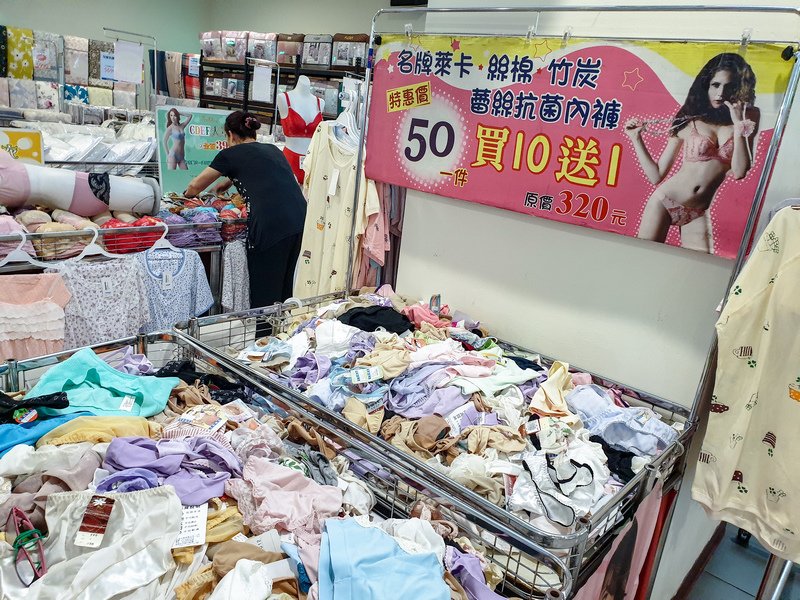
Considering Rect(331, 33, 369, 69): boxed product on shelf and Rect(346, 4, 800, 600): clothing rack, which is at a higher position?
Rect(331, 33, 369, 69): boxed product on shelf

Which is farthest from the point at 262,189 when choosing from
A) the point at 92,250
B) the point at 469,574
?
the point at 469,574

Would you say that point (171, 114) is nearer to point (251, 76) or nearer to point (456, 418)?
point (456, 418)

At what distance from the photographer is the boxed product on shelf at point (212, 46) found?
9.40m

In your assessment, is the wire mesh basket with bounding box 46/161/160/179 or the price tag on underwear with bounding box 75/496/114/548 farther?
the wire mesh basket with bounding box 46/161/160/179

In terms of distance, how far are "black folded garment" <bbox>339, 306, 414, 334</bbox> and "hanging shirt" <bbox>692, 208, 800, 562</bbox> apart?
4.52ft

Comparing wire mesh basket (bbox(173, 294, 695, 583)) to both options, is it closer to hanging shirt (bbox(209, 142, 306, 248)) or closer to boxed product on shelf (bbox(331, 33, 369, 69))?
hanging shirt (bbox(209, 142, 306, 248))

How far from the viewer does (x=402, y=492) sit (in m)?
1.82

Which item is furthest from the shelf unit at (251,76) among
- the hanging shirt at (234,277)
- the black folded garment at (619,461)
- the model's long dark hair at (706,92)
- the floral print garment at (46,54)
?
the black folded garment at (619,461)

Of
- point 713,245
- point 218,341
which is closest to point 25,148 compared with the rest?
point 218,341

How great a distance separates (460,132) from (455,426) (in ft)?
4.94

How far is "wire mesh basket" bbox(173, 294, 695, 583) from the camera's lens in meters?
1.42

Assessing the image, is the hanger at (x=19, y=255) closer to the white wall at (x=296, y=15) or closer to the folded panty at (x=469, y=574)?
the folded panty at (x=469, y=574)

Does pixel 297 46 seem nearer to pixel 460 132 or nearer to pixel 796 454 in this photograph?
pixel 460 132

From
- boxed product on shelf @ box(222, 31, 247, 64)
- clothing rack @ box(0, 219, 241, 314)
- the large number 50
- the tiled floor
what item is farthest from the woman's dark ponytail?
boxed product on shelf @ box(222, 31, 247, 64)
